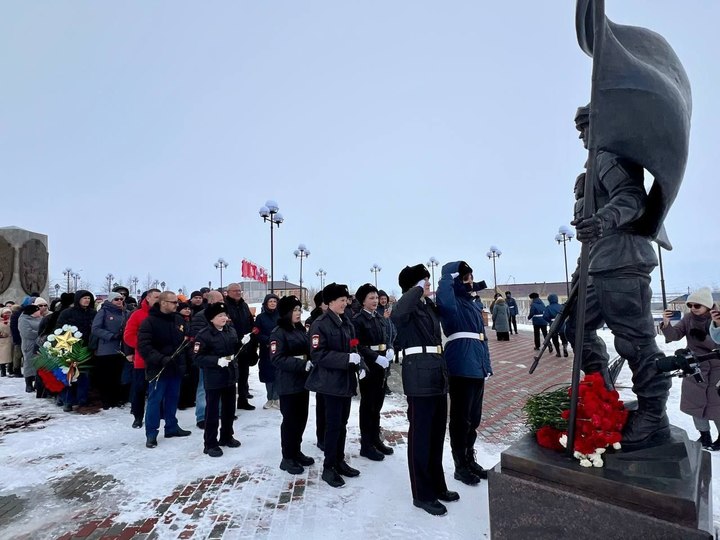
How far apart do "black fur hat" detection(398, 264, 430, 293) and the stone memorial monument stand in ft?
49.3

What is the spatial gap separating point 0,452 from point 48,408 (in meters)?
2.31

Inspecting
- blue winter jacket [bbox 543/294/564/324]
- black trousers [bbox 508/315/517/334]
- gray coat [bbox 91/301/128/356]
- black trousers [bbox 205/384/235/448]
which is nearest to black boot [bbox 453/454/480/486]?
black trousers [bbox 205/384/235/448]

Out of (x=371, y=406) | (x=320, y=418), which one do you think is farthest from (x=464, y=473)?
(x=320, y=418)

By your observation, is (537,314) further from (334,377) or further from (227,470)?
(227,470)

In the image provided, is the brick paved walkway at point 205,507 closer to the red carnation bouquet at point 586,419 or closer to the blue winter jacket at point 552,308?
the red carnation bouquet at point 586,419

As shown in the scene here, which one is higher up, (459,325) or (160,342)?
(459,325)

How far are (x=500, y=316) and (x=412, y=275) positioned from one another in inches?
540

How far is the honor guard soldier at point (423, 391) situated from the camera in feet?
11.4

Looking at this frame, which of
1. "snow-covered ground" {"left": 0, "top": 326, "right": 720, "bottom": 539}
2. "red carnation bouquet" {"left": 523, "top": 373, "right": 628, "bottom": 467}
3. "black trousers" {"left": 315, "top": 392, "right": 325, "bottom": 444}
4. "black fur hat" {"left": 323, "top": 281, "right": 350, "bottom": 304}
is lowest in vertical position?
"snow-covered ground" {"left": 0, "top": 326, "right": 720, "bottom": 539}

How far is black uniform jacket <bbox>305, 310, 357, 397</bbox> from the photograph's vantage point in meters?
4.09

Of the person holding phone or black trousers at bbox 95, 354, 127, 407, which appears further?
black trousers at bbox 95, 354, 127, 407

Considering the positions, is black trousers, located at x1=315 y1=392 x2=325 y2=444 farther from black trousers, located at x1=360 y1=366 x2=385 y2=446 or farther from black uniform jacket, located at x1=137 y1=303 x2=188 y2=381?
black uniform jacket, located at x1=137 y1=303 x2=188 y2=381

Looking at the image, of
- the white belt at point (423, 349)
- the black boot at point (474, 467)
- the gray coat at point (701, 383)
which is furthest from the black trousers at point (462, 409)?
the gray coat at point (701, 383)

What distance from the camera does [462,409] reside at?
399 centimetres
